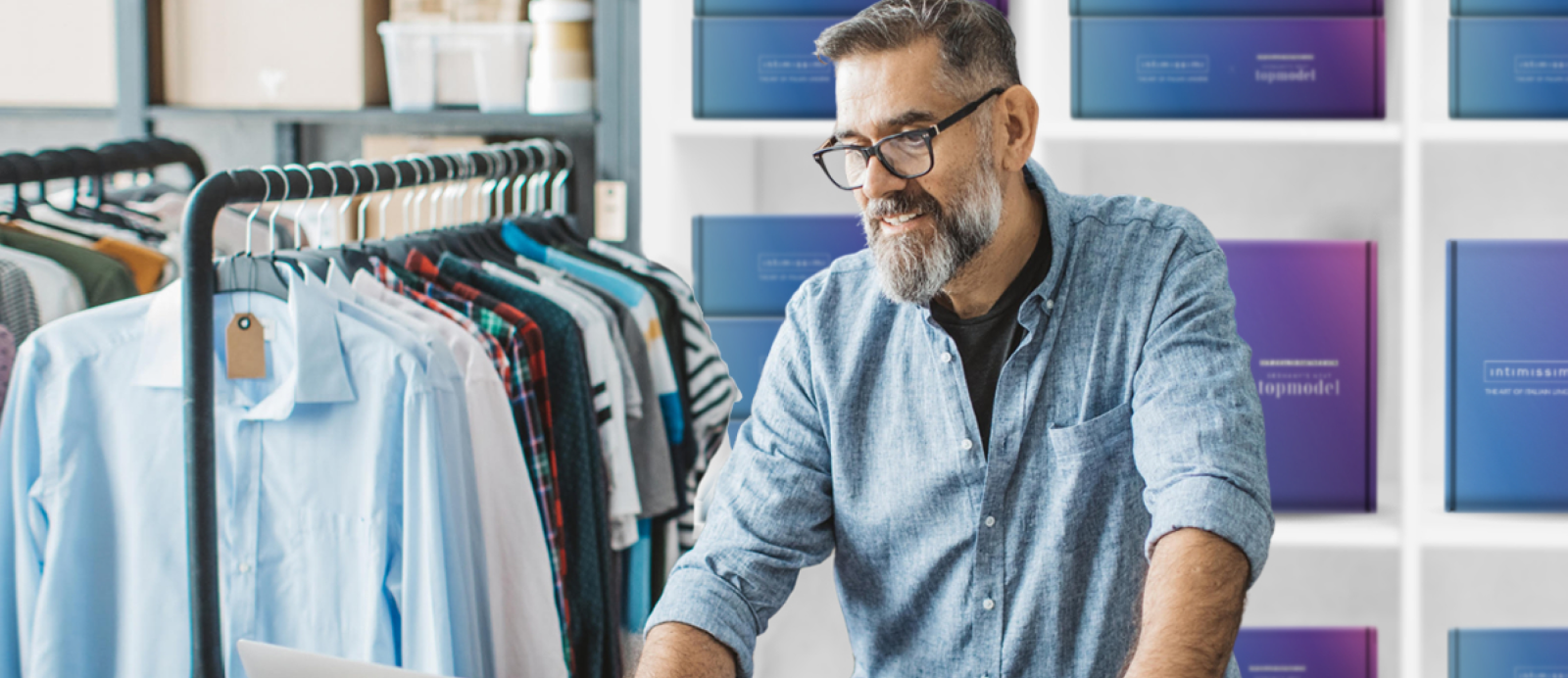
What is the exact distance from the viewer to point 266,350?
1312 millimetres

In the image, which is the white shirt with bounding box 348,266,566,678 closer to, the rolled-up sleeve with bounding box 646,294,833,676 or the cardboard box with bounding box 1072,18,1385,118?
the rolled-up sleeve with bounding box 646,294,833,676

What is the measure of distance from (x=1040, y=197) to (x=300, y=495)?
0.83 meters

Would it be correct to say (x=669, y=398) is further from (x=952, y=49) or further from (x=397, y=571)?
(x=952, y=49)

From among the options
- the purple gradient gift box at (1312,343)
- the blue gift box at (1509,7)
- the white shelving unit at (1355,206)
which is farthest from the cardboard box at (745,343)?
the blue gift box at (1509,7)

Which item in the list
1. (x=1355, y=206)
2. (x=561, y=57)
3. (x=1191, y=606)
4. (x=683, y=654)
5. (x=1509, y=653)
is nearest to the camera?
(x=1191, y=606)

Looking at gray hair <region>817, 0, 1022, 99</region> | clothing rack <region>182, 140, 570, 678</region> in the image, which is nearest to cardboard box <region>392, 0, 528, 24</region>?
clothing rack <region>182, 140, 570, 678</region>

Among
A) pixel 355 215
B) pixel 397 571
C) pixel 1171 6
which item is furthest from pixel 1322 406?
pixel 355 215

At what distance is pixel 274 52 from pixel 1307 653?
75.7 inches

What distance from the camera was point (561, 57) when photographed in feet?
7.00

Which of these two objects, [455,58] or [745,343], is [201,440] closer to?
[745,343]

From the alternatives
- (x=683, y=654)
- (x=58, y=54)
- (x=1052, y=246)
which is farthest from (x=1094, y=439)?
(x=58, y=54)

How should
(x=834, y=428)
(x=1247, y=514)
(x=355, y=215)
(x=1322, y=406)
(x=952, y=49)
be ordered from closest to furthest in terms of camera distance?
(x=1247, y=514) < (x=952, y=49) < (x=834, y=428) < (x=1322, y=406) < (x=355, y=215)

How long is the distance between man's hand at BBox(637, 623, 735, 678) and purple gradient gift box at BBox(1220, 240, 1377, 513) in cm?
90

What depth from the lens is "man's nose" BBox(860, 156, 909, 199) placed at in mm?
1138
